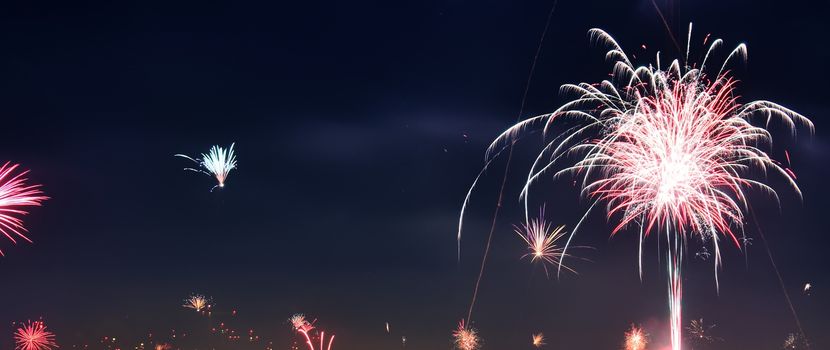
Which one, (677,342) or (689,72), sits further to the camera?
(677,342)

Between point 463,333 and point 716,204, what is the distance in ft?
191

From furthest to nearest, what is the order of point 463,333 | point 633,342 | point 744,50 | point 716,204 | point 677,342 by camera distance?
point 463,333 → point 633,342 → point 677,342 → point 716,204 → point 744,50

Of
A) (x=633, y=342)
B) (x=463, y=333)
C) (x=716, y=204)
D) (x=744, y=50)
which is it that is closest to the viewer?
(x=744, y=50)

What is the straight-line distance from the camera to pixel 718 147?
97.9 feet

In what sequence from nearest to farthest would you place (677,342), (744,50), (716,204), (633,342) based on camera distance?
(744,50)
(716,204)
(677,342)
(633,342)

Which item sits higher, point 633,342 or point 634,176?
point 633,342

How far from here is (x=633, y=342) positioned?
77.6m

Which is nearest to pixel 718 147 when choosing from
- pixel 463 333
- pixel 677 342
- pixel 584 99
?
pixel 584 99

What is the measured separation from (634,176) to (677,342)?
9.30 meters

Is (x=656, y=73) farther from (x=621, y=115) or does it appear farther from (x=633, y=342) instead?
(x=633, y=342)

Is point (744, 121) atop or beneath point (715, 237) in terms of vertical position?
atop

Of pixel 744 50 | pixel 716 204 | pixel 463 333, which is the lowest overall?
pixel 716 204

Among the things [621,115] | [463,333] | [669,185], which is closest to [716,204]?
[669,185]

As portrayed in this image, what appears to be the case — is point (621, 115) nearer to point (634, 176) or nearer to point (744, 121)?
point (634, 176)
